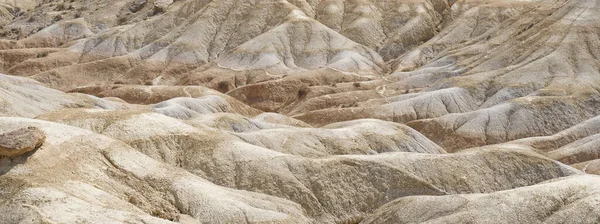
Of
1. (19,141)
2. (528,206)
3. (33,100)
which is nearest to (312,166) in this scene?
(528,206)

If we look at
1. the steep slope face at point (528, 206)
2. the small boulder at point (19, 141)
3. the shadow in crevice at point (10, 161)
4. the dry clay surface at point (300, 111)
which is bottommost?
the dry clay surface at point (300, 111)

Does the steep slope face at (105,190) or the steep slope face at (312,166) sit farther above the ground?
the steep slope face at (105,190)

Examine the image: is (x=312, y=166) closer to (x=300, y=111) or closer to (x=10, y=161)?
(x=10, y=161)

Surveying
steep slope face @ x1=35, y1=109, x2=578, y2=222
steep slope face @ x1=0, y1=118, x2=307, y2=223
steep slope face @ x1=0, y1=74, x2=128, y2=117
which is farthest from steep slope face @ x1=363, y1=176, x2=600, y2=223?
steep slope face @ x1=0, y1=74, x2=128, y2=117

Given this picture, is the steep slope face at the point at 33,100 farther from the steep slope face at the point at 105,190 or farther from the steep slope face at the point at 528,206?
the steep slope face at the point at 528,206

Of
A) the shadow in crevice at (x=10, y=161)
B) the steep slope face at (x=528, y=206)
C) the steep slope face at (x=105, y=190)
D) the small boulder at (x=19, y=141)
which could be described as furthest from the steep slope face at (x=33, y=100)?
the steep slope face at (x=528, y=206)

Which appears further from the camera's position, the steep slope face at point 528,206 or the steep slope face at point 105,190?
the steep slope face at point 528,206

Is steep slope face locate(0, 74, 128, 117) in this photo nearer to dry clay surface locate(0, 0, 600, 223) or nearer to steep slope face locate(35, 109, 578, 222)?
dry clay surface locate(0, 0, 600, 223)
